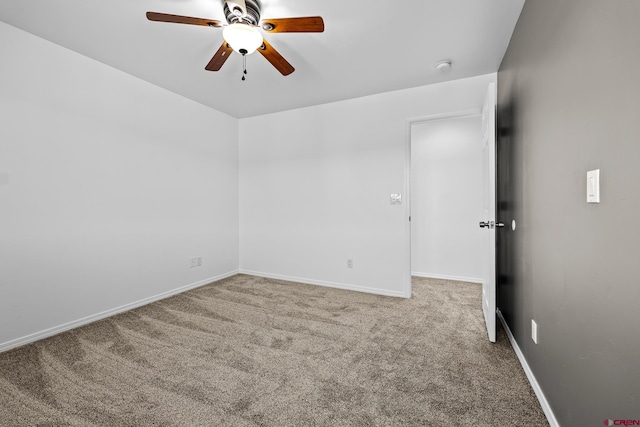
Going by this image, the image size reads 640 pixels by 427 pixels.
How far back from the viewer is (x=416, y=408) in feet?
5.04

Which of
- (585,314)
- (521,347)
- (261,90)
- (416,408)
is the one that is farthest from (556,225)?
(261,90)

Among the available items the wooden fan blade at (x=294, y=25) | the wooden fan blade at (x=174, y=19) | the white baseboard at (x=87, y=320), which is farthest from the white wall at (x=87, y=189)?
the wooden fan blade at (x=294, y=25)

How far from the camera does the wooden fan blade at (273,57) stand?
1.96 metres

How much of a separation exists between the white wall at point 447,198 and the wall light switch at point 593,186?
3.04 m

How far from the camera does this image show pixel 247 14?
6.01ft

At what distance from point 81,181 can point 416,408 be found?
3258 millimetres

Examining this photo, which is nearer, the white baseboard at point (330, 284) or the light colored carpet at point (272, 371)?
the light colored carpet at point (272, 371)

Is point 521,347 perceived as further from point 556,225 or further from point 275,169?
point 275,169

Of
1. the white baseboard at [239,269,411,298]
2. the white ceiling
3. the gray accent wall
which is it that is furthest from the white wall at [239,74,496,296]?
the gray accent wall

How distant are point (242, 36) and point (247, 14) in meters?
0.20

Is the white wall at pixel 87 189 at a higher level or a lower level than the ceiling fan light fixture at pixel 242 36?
lower

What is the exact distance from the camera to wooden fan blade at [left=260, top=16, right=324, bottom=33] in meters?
1.69

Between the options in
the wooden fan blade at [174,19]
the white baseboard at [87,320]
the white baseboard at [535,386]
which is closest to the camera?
the white baseboard at [535,386]

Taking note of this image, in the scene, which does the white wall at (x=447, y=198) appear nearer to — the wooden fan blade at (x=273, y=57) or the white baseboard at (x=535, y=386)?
the white baseboard at (x=535, y=386)
